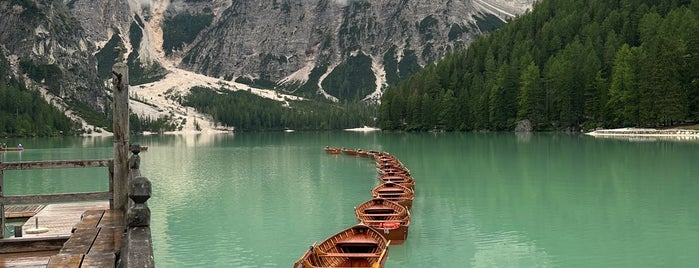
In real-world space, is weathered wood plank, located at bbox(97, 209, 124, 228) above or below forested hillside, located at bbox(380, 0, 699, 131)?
below

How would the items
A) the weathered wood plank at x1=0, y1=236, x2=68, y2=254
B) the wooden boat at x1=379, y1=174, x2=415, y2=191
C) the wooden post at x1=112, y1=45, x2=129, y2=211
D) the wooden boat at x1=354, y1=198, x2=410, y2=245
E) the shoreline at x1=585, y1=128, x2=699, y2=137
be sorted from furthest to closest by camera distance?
1. the shoreline at x1=585, y1=128, x2=699, y2=137
2. the wooden boat at x1=379, y1=174, x2=415, y2=191
3. the wooden boat at x1=354, y1=198, x2=410, y2=245
4. the wooden post at x1=112, y1=45, x2=129, y2=211
5. the weathered wood plank at x1=0, y1=236, x2=68, y2=254

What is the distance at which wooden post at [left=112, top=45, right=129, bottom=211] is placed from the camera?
1454 centimetres

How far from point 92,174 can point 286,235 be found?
47670mm

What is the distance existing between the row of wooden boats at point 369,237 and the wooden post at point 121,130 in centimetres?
716

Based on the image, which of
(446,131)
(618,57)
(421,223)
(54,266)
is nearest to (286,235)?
(421,223)

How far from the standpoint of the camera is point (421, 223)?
35.6 meters

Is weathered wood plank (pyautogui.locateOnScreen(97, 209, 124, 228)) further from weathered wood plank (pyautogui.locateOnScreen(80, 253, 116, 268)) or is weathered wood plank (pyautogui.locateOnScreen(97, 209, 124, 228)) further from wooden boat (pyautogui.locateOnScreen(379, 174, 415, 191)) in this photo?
wooden boat (pyautogui.locateOnScreen(379, 174, 415, 191))

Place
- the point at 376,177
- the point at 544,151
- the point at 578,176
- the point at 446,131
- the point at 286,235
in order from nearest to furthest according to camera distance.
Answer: the point at 286,235 → the point at 578,176 → the point at 376,177 → the point at 544,151 → the point at 446,131

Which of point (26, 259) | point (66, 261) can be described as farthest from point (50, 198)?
point (66, 261)

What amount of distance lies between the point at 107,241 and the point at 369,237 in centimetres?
1408

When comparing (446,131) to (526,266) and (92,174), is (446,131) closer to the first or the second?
(92,174)

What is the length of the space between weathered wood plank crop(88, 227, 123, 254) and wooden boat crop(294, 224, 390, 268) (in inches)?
331

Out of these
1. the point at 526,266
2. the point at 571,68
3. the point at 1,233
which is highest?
the point at 571,68

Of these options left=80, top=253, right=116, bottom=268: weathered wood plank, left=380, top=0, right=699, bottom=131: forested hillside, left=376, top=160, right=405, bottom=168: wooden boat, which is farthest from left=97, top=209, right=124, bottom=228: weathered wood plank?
left=380, top=0, right=699, bottom=131: forested hillside
